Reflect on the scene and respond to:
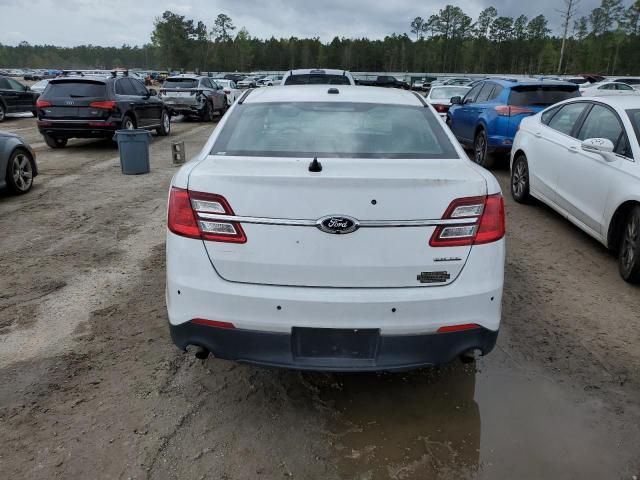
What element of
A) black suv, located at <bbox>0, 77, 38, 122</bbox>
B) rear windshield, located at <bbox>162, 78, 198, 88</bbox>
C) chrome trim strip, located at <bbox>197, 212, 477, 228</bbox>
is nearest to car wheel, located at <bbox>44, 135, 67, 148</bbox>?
black suv, located at <bbox>0, 77, 38, 122</bbox>

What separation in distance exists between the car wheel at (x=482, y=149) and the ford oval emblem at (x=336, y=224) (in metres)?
8.22

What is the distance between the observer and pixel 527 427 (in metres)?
2.95

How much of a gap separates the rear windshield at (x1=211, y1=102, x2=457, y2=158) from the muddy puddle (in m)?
1.39

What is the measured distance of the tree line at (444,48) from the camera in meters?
92.4

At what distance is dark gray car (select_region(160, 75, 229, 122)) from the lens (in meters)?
20.1

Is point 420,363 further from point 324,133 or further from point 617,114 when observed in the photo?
point 617,114

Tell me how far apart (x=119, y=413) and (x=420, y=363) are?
166 cm

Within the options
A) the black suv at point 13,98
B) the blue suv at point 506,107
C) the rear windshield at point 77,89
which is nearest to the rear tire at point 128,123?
the rear windshield at point 77,89

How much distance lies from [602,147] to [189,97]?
1718 cm

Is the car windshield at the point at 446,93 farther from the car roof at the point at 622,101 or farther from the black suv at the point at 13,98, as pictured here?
the black suv at the point at 13,98

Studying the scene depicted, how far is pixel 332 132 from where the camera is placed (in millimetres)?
3328

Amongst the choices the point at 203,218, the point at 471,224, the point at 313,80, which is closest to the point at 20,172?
the point at 203,218

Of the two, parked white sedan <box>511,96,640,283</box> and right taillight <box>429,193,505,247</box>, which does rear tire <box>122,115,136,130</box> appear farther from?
right taillight <box>429,193,505,247</box>

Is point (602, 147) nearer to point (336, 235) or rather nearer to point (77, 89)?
point (336, 235)
